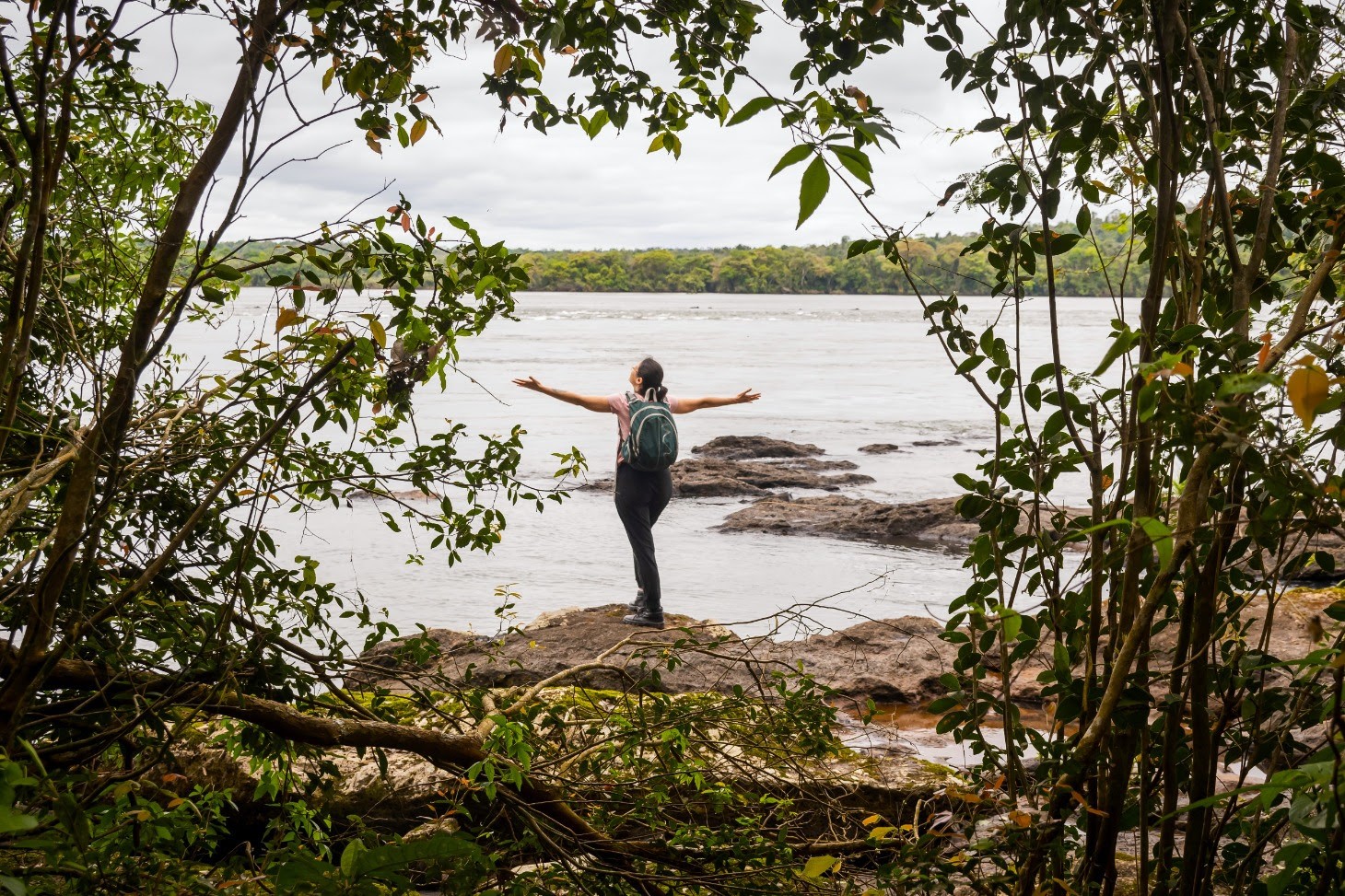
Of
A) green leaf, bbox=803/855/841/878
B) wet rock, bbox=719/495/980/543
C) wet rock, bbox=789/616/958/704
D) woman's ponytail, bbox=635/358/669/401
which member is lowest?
wet rock, bbox=719/495/980/543

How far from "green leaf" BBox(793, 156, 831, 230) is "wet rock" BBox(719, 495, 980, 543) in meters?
13.4

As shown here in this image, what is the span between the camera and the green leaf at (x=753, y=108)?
1.39m

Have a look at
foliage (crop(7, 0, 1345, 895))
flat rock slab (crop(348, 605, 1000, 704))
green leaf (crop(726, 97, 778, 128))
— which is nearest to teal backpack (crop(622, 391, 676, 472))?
flat rock slab (crop(348, 605, 1000, 704))

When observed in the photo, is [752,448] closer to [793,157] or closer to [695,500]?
[695,500]

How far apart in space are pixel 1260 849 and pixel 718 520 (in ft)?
44.8

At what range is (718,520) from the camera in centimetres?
1598

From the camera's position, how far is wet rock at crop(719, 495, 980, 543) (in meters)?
14.6

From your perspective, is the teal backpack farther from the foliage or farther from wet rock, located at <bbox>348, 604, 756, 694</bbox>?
the foliage

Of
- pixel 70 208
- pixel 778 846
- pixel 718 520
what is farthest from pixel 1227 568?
pixel 718 520

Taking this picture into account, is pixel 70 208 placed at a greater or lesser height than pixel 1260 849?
greater

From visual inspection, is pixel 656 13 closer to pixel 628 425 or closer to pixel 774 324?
pixel 628 425

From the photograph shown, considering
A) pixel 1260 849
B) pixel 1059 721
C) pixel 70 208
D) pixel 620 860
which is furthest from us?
pixel 70 208

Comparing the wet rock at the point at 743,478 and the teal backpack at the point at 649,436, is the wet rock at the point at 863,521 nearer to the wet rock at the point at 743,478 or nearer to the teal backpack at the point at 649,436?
the wet rock at the point at 743,478

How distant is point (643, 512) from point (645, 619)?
0.93 metres
